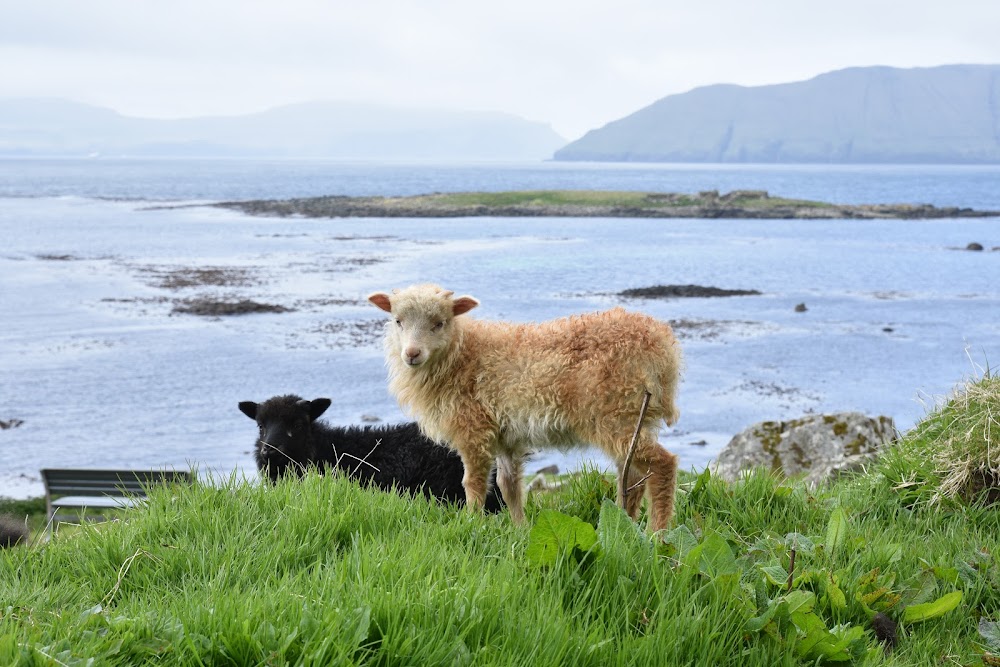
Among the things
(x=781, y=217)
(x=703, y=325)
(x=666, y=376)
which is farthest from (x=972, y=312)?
(x=781, y=217)

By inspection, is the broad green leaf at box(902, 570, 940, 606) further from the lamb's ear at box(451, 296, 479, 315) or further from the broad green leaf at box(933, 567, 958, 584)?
the lamb's ear at box(451, 296, 479, 315)

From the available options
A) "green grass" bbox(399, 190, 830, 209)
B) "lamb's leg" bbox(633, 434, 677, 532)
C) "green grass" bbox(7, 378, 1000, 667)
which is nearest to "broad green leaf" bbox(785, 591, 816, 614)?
"green grass" bbox(7, 378, 1000, 667)

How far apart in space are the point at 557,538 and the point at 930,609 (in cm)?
190

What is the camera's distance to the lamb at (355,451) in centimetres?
738

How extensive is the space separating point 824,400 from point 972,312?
19418 mm

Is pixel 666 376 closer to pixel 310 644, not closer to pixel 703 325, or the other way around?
pixel 310 644

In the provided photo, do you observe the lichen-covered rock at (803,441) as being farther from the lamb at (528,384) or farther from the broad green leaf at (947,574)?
the broad green leaf at (947,574)

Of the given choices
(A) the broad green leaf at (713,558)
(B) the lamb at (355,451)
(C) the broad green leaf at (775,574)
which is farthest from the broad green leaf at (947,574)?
(B) the lamb at (355,451)

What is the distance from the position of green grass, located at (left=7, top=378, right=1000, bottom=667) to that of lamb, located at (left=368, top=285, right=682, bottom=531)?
0.69 m

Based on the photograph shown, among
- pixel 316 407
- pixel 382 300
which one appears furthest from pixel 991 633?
pixel 316 407

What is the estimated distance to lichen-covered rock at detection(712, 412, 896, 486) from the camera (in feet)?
38.2

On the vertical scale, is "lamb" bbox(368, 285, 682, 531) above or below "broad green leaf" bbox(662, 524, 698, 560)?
above

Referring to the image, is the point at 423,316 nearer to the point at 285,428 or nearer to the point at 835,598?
the point at 285,428

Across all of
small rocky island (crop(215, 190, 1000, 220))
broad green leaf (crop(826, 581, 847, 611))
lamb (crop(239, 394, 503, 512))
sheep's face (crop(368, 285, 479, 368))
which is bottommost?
small rocky island (crop(215, 190, 1000, 220))
